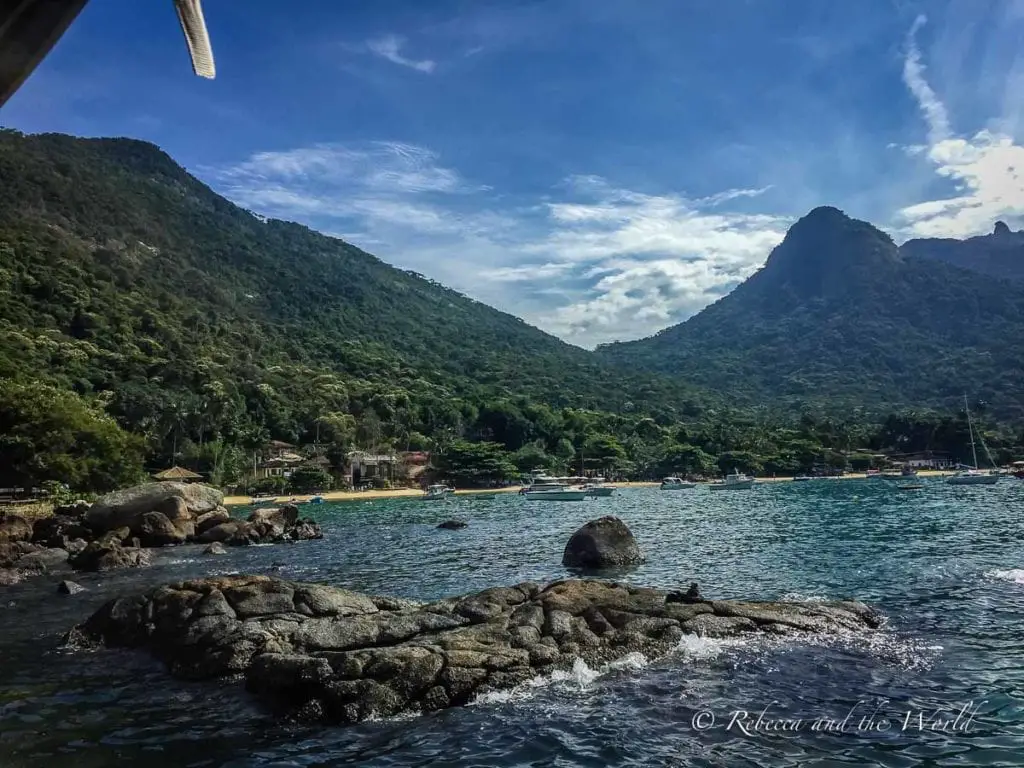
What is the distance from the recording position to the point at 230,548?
40.8 meters

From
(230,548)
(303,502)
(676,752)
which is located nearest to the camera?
(676,752)

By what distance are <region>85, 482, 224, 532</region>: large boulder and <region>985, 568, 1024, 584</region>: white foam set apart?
43614 millimetres

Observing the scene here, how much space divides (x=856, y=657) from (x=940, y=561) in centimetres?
1545

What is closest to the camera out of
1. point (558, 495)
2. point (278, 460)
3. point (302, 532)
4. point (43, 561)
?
point (43, 561)

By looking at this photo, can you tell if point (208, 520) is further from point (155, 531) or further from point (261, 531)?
point (155, 531)

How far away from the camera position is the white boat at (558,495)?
8919 centimetres

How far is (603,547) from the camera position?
28.4 m

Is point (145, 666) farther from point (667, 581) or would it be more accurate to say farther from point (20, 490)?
point (20, 490)

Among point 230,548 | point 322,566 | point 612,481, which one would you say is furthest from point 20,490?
point 612,481

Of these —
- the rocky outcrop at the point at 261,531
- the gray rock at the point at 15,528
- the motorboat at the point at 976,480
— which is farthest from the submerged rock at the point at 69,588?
the motorboat at the point at 976,480

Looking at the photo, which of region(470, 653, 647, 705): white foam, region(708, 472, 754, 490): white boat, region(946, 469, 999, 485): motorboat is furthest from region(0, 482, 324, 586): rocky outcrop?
region(946, 469, 999, 485): motorboat

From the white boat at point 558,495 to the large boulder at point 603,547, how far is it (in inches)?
2345

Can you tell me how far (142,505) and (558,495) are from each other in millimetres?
55077

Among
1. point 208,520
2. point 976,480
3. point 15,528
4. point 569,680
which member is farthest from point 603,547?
point 976,480
